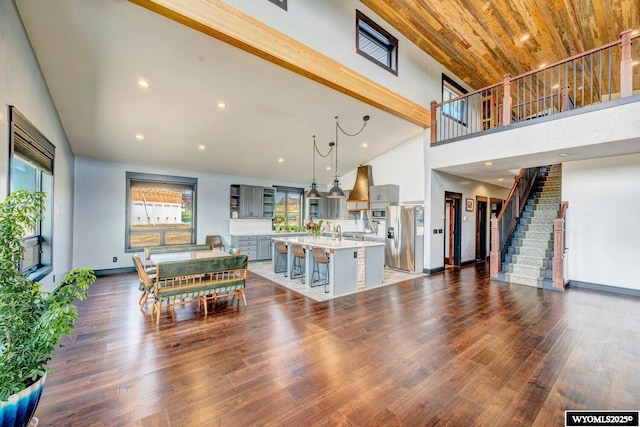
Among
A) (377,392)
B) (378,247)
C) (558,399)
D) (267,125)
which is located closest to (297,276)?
(378,247)

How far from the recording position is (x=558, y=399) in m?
2.04

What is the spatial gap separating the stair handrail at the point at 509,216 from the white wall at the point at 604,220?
108cm

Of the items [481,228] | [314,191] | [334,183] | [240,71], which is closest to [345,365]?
[334,183]

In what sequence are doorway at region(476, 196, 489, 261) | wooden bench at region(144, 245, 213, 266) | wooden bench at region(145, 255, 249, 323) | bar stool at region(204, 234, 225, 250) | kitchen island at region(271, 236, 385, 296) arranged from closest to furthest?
wooden bench at region(145, 255, 249, 323) < kitchen island at region(271, 236, 385, 296) < wooden bench at region(144, 245, 213, 266) < bar stool at region(204, 234, 225, 250) < doorway at region(476, 196, 489, 261)

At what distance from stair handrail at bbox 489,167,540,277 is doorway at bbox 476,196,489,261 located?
4.01 ft

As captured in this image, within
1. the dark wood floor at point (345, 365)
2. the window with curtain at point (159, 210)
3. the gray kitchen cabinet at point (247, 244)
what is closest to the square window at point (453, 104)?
the dark wood floor at point (345, 365)

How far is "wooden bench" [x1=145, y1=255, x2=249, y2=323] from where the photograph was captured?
3451 mm

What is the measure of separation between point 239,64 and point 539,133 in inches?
202

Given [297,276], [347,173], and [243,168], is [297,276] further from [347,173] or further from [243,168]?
[347,173]

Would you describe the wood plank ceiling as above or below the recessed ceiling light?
above

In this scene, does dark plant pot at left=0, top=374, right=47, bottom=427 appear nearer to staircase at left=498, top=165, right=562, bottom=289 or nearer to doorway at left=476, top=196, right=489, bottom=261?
staircase at left=498, top=165, right=562, bottom=289

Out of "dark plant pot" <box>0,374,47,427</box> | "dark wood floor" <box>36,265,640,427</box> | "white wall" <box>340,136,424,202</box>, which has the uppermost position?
"white wall" <box>340,136,424,202</box>

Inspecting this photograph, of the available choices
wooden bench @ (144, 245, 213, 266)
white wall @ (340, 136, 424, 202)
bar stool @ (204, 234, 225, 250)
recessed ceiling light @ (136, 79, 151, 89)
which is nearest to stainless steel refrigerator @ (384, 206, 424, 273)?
white wall @ (340, 136, 424, 202)

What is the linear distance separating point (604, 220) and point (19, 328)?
Result: 8.04 m
